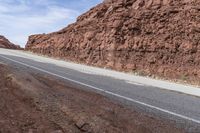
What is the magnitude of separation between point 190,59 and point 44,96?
1973 centimetres

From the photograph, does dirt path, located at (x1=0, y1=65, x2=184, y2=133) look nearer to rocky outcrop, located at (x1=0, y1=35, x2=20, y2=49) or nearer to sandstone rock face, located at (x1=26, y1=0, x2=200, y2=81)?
sandstone rock face, located at (x1=26, y1=0, x2=200, y2=81)

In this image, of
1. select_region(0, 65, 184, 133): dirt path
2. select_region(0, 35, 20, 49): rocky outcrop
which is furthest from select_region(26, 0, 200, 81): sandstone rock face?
select_region(0, 35, 20, 49): rocky outcrop

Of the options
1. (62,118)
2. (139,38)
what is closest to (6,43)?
(139,38)

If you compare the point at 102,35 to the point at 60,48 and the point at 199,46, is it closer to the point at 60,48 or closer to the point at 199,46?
the point at 60,48

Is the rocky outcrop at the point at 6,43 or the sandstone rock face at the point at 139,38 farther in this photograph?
the rocky outcrop at the point at 6,43

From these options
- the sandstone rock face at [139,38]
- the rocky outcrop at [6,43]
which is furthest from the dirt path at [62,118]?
the rocky outcrop at [6,43]

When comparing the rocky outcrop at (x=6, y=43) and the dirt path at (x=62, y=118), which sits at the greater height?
the dirt path at (x=62, y=118)

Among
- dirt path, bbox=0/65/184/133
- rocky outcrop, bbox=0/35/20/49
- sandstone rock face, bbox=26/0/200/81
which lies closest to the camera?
dirt path, bbox=0/65/184/133

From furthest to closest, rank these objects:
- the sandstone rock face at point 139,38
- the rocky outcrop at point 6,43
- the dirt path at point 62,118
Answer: the rocky outcrop at point 6,43, the sandstone rock face at point 139,38, the dirt path at point 62,118

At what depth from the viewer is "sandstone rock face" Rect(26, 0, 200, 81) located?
27922mm

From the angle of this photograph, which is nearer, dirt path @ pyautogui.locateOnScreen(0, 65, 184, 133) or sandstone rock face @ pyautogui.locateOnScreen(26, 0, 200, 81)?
dirt path @ pyautogui.locateOnScreen(0, 65, 184, 133)

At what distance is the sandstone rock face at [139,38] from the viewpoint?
27.9m

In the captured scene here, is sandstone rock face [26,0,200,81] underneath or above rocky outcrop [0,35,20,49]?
above

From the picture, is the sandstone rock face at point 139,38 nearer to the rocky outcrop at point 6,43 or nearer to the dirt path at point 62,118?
the dirt path at point 62,118
